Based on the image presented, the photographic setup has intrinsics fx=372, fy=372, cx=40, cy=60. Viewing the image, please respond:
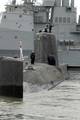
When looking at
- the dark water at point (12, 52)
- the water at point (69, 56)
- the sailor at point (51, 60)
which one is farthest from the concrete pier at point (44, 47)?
the dark water at point (12, 52)

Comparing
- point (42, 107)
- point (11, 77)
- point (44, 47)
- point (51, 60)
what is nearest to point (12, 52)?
point (44, 47)

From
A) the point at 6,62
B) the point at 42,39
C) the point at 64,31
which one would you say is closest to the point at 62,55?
the point at 64,31

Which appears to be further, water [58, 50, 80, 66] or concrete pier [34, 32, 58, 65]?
water [58, 50, 80, 66]

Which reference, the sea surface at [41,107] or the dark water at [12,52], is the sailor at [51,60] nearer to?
the sea surface at [41,107]

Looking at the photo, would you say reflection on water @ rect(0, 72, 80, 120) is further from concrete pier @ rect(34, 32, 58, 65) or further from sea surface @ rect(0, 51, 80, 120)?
concrete pier @ rect(34, 32, 58, 65)

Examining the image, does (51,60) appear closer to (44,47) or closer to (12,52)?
Answer: (44,47)

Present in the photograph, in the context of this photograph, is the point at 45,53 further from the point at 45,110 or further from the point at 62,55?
the point at 62,55

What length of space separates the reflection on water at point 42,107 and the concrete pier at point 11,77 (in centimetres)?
38

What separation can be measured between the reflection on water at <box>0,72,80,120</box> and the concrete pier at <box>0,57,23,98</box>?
1.26 feet

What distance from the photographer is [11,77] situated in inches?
436

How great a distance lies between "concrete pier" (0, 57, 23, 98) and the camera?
11.0 metres

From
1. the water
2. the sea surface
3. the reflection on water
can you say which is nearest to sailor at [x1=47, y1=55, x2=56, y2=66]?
the sea surface

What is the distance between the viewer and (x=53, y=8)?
4709cm

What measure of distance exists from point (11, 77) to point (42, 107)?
2085 millimetres
